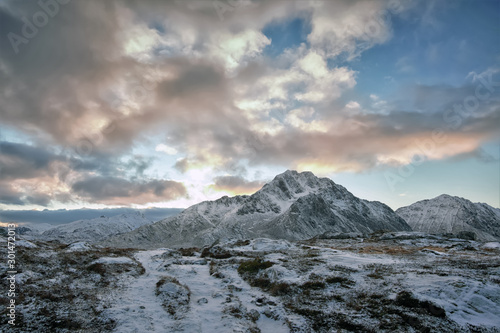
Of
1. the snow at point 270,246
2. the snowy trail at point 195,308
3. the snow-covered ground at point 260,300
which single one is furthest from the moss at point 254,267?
the snow at point 270,246

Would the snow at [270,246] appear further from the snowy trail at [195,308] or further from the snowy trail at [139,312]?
the snowy trail at [139,312]

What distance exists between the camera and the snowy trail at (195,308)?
15.4m

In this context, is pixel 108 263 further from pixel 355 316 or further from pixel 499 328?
pixel 499 328

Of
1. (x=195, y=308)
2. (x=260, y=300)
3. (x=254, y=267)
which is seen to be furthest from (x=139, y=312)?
(x=254, y=267)

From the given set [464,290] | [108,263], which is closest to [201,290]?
[108,263]

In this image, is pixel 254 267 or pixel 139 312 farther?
pixel 254 267

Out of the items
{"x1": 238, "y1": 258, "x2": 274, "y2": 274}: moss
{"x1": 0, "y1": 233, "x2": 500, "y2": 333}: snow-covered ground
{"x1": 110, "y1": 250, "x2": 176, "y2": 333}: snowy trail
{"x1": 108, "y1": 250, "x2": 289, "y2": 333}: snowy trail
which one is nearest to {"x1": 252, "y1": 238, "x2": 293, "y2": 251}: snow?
{"x1": 238, "y1": 258, "x2": 274, "y2": 274}: moss

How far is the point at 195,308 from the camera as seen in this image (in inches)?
738

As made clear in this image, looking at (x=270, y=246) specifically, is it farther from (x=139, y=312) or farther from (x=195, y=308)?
(x=139, y=312)

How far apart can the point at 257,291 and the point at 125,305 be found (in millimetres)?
10896

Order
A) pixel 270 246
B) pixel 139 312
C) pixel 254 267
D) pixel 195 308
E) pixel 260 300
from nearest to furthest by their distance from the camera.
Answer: pixel 139 312
pixel 195 308
pixel 260 300
pixel 254 267
pixel 270 246

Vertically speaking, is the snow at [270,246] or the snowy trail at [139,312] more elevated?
the snow at [270,246]

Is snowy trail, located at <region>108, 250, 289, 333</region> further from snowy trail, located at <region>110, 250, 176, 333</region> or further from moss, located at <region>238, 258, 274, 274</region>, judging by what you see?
moss, located at <region>238, 258, 274, 274</region>

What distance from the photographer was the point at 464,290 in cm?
1664
